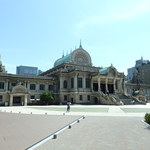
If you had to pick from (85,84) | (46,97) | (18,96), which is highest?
(85,84)

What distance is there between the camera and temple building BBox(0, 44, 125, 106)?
5300 cm

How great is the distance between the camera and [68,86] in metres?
61.0

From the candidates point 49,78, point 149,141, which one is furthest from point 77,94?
point 149,141

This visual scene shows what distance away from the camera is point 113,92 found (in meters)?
65.1

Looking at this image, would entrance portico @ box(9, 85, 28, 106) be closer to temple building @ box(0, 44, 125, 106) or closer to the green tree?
temple building @ box(0, 44, 125, 106)

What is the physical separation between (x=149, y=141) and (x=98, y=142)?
2.63 meters

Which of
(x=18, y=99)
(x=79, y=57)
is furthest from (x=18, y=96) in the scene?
(x=79, y=57)

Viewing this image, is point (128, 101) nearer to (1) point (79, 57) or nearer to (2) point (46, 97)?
(2) point (46, 97)

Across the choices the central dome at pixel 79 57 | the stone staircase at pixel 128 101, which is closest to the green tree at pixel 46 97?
the central dome at pixel 79 57

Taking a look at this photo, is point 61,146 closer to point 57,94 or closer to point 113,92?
point 57,94

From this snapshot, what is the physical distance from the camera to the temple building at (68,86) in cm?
5300

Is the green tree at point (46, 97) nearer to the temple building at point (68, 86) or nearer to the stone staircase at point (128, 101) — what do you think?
the temple building at point (68, 86)

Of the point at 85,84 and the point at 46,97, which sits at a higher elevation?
the point at 85,84

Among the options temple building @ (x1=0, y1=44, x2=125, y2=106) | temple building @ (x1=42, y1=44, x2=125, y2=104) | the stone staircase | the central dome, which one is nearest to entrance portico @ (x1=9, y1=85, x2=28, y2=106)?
temple building @ (x1=0, y1=44, x2=125, y2=106)
